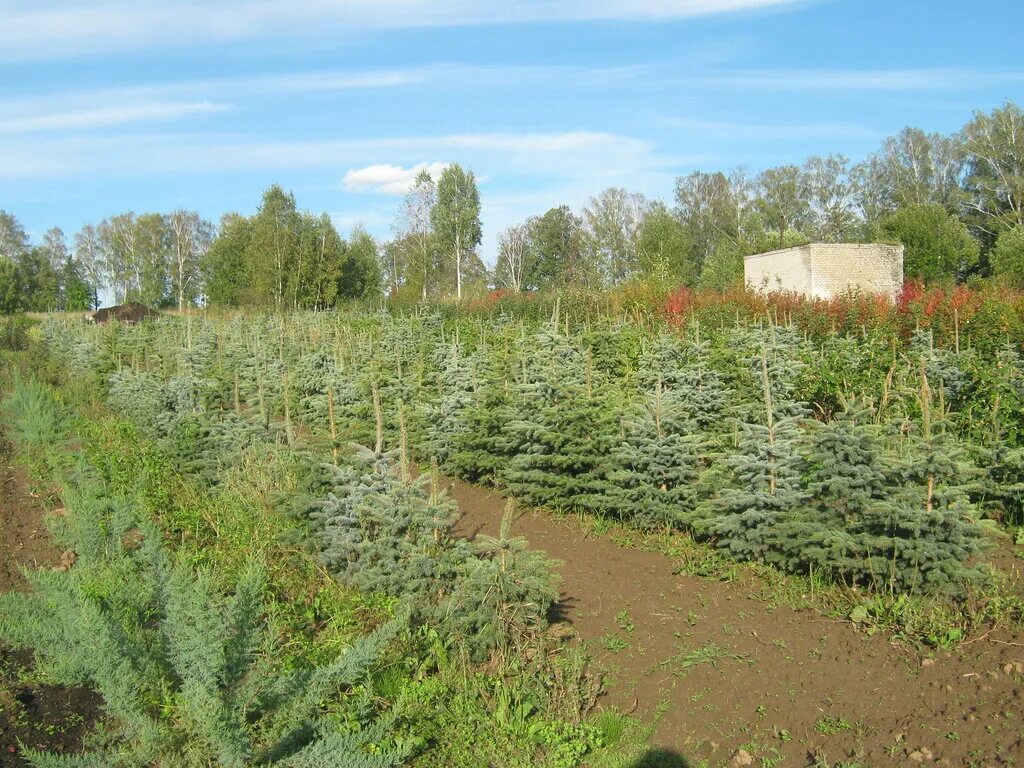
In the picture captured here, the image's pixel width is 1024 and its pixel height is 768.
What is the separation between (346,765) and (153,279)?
235ft

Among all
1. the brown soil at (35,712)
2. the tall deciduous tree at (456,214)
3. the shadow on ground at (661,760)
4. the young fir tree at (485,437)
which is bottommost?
the shadow on ground at (661,760)

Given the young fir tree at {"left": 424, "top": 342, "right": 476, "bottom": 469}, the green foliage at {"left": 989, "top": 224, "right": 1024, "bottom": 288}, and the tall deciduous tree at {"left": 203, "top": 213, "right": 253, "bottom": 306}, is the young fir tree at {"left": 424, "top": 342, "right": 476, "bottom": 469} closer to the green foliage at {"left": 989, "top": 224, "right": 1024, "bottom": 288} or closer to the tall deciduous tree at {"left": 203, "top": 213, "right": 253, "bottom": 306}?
the green foliage at {"left": 989, "top": 224, "right": 1024, "bottom": 288}

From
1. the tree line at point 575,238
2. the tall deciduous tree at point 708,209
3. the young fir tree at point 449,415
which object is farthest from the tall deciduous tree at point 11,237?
the young fir tree at point 449,415

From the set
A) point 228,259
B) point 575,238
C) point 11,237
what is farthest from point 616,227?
point 11,237

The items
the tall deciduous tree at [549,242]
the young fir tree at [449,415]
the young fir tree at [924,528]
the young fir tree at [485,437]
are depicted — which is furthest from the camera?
the tall deciduous tree at [549,242]

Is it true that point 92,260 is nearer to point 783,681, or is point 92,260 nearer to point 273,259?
point 273,259

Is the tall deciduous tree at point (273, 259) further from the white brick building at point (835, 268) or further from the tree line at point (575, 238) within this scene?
the white brick building at point (835, 268)

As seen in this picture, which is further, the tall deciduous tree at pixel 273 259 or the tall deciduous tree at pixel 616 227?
the tall deciduous tree at pixel 616 227

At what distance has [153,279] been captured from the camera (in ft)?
224

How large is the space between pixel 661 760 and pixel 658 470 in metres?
3.01

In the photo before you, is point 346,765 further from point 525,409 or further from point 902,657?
point 525,409

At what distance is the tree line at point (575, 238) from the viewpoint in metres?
39.2

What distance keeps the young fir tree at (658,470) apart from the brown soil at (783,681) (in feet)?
2.73

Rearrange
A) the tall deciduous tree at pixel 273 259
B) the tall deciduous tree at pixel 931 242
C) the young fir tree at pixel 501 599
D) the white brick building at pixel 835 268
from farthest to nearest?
the tall deciduous tree at pixel 931 242
the tall deciduous tree at pixel 273 259
the white brick building at pixel 835 268
the young fir tree at pixel 501 599
